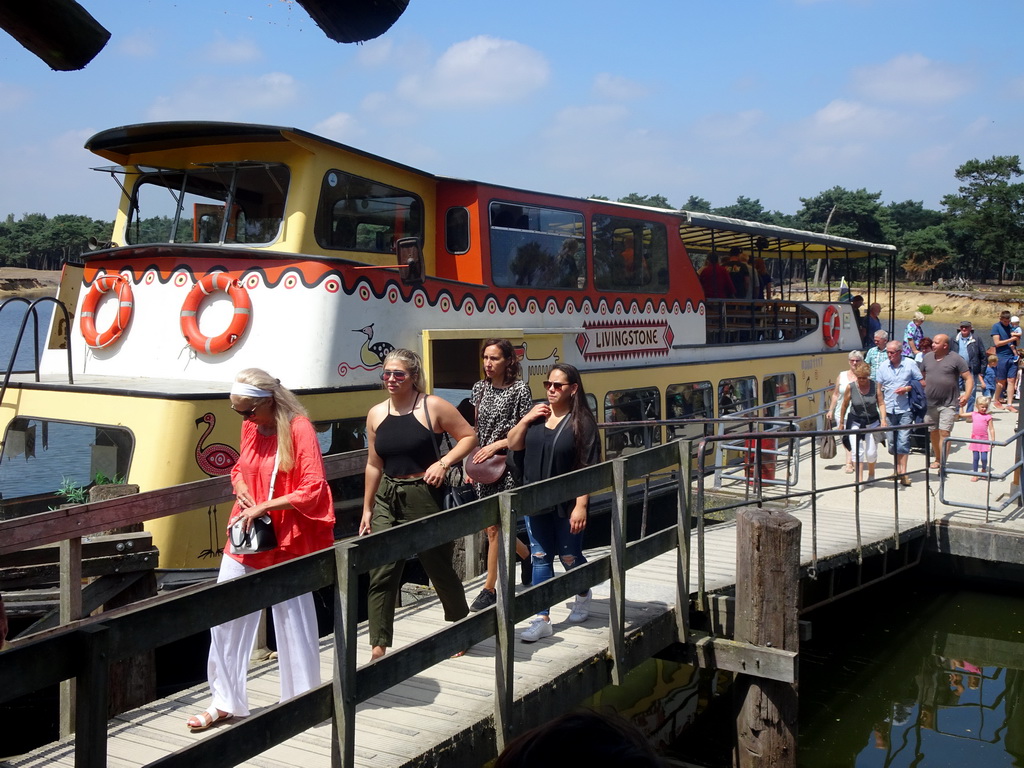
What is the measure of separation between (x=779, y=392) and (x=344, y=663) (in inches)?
475

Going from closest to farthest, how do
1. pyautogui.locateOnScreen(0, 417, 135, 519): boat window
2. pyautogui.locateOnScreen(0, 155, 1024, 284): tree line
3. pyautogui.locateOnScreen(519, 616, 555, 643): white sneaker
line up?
pyautogui.locateOnScreen(519, 616, 555, 643): white sneaker < pyautogui.locateOnScreen(0, 417, 135, 519): boat window < pyautogui.locateOnScreen(0, 155, 1024, 284): tree line

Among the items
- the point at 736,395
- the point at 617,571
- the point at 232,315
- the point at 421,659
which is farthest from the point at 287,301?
the point at 736,395

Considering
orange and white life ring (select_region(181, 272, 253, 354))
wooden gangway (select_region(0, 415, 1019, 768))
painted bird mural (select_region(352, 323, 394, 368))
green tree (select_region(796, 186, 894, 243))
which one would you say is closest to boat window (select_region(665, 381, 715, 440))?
painted bird mural (select_region(352, 323, 394, 368))

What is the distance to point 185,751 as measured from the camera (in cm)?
291

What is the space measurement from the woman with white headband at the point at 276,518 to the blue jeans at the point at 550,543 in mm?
1483

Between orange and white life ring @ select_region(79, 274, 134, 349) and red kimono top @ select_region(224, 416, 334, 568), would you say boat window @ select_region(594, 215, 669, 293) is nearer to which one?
orange and white life ring @ select_region(79, 274, 134, 349)

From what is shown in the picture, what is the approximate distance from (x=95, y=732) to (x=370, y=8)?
6.63 ft

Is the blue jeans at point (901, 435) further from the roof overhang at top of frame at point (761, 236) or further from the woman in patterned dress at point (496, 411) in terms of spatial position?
the woman in patterned dress at point (496, 411)

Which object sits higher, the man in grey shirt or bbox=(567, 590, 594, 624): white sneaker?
the man in grey shirt

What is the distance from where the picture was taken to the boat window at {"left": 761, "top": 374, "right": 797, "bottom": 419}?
46.7 ft

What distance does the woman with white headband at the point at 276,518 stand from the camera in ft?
14.4

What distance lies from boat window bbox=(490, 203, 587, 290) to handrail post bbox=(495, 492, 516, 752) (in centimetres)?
550

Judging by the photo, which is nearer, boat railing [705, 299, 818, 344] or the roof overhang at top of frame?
the roof overhang at top of frame

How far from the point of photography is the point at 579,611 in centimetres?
598
